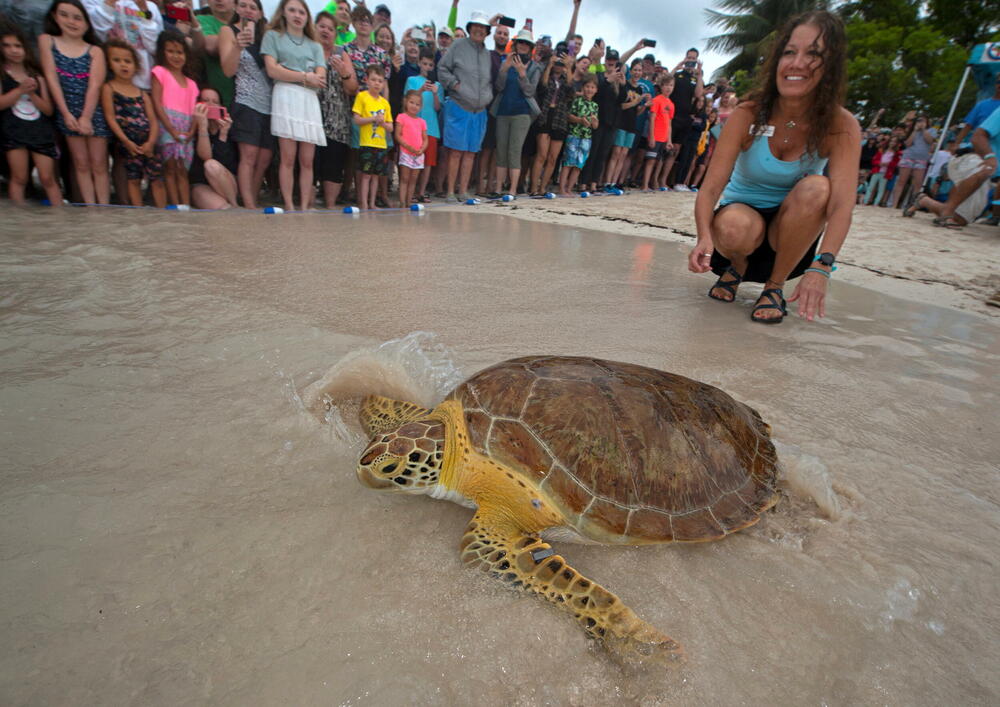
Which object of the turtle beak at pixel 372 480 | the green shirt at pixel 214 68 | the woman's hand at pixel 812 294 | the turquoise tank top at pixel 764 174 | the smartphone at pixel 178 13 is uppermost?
the smartphone at pixel 178 13

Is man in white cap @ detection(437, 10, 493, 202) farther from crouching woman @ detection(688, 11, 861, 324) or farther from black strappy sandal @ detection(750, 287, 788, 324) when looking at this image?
black strappy sandal @ detection(750, 287, 788, 324)

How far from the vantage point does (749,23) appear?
1134 inches

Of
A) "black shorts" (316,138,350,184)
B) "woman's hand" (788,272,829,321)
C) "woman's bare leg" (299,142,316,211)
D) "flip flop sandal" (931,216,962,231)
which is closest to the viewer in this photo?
"woman's hand" (788,272,829,321)

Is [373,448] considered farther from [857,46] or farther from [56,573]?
[857,46]

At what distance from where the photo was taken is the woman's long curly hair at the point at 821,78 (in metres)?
2.48

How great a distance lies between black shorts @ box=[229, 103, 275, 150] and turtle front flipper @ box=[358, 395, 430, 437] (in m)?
4.56

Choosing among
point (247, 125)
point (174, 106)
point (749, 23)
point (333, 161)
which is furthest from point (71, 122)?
point (749, 23)

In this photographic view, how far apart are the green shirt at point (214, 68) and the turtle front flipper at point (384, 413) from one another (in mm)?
4992

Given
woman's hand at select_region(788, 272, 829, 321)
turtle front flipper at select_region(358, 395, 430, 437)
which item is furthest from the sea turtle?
woman's hand at select_region(788, 272, 829, 321)

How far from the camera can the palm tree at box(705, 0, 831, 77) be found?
28.0 m

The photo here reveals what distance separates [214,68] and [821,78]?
18.3 feet

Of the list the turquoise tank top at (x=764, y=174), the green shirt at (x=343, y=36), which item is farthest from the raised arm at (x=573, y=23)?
the turquoise tank top at (x=764, y=174)

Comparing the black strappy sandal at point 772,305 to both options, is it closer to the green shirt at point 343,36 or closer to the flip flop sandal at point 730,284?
the flip flop sandal at point 730,284

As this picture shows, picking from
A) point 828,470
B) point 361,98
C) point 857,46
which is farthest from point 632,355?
point 857,46
